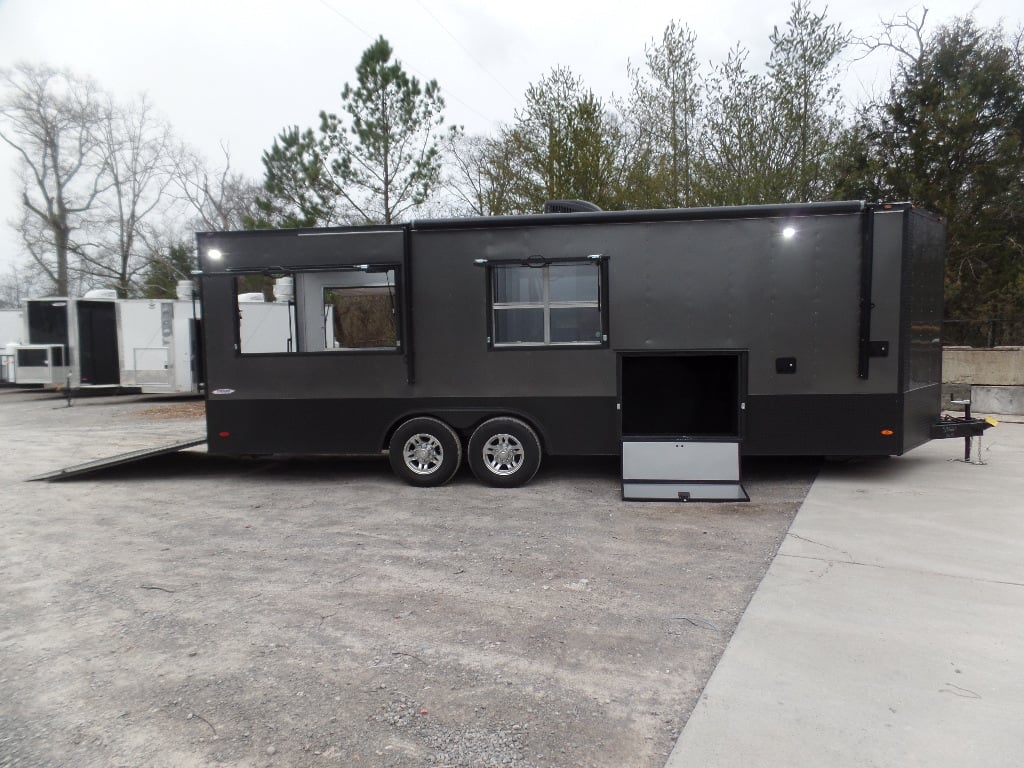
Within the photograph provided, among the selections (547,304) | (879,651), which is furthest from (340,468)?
(879,651)

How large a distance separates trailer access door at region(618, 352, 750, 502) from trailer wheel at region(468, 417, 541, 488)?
962 millimetres

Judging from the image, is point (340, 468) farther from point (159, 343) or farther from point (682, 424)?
point (159, 343)

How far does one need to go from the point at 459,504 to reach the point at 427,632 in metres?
2.80

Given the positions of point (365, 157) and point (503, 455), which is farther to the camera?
point (365, 157)

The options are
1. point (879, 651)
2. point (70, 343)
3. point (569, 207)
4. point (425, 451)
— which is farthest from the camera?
point (70, 343)

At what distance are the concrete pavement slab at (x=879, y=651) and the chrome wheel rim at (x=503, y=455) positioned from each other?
9.08ft

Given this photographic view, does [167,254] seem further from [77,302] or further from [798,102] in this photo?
[798,102]

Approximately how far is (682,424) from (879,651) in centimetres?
494

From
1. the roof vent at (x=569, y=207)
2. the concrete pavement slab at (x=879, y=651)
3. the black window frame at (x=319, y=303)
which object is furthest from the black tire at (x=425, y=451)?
the concrete pavement slab at (x=879, y=651)

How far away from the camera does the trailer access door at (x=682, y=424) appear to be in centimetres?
662

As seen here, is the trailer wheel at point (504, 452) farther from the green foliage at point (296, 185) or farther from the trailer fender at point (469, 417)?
the green foliage at point (296, 185)

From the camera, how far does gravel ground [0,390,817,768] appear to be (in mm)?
2738

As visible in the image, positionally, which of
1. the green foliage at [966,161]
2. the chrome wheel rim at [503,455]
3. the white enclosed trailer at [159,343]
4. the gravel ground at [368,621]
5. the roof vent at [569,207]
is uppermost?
the green foliage at [966,161]

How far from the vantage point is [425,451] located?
7195mm
